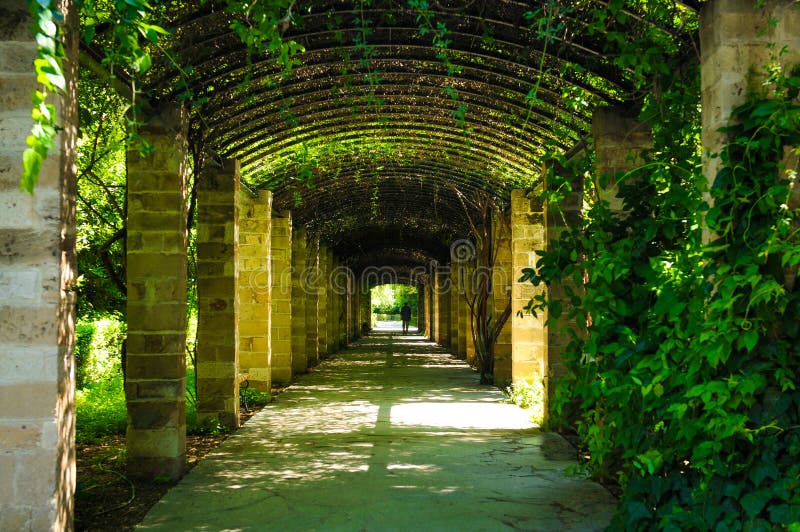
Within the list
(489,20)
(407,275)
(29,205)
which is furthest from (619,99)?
(407,275)

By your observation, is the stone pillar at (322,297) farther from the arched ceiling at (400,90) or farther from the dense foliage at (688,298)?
the dense foliage at (688,298)

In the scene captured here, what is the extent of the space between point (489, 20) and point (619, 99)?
135cm

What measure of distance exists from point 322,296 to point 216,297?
9433 mm

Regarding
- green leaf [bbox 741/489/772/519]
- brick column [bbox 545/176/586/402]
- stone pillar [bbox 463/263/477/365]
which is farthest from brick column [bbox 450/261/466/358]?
green leaf [bbox 741/489/772/519]

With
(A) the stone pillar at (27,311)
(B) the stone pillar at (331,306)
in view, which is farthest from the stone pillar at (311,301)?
(A) the stone pillar at (27,311)

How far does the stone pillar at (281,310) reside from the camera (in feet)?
38.3

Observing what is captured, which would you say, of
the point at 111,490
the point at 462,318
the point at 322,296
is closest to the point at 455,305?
the point at 462,318

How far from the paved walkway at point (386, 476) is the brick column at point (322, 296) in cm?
629

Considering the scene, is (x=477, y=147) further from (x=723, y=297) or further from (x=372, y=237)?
(x=372, y=237)

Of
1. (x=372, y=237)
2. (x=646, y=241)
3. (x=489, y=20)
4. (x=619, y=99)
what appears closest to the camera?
(x=646, y=241)

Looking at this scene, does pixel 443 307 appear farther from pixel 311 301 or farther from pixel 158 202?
pixel 158 202

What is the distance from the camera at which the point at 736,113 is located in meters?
3.18

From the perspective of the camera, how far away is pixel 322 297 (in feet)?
54.4

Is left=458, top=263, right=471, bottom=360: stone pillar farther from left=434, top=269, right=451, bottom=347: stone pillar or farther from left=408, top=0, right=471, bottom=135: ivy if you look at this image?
left=408, top=0, right=471, bottom=135: ivy
